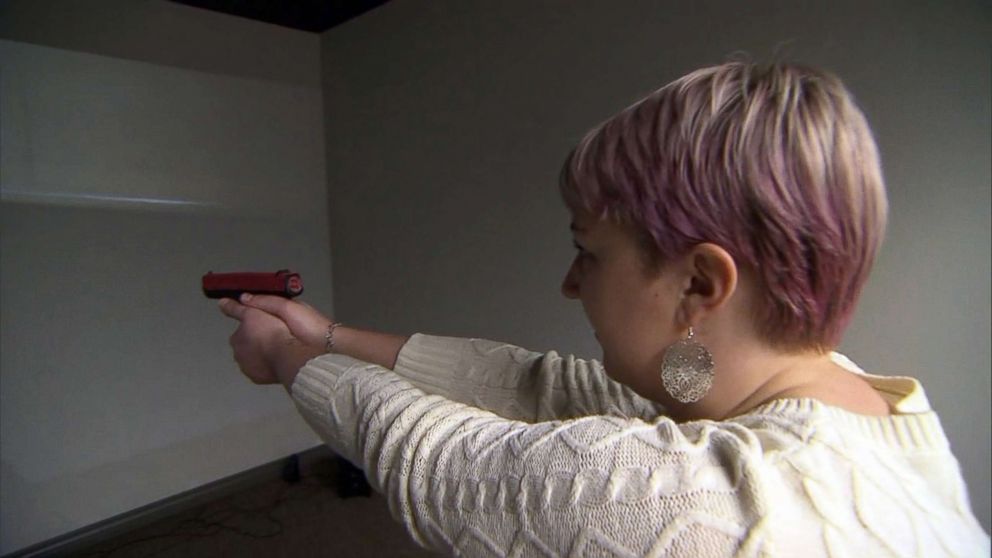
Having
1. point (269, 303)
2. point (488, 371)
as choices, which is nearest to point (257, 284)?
point (269, 303)

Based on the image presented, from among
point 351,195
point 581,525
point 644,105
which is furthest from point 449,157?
point 581,525

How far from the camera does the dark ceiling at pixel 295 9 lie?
4.15 ft

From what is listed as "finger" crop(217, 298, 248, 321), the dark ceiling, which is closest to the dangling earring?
"finger" crop(217, 298, 248, 321)

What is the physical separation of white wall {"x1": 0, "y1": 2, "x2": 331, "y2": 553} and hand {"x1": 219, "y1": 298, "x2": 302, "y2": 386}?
0.53 metres

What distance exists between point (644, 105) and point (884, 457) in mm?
254

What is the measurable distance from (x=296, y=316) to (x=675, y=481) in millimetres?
524

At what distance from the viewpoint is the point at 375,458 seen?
400 mm

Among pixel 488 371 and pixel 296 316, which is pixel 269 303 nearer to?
pixel 296 316

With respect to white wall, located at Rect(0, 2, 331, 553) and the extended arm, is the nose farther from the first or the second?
white wall, located at Rect(0, 2, 331, 553)

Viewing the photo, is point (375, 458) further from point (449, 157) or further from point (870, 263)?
point (449, 157)

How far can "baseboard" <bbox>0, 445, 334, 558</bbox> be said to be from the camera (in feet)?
3.71

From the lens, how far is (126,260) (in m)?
1.17

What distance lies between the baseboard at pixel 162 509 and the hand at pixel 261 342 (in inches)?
31.2

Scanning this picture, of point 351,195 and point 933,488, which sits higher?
point 351,195
